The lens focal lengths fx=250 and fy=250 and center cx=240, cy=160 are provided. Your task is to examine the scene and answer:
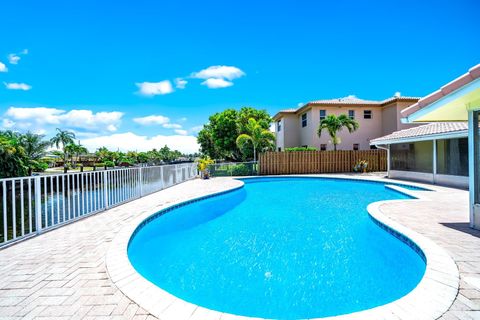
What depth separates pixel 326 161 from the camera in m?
19.6

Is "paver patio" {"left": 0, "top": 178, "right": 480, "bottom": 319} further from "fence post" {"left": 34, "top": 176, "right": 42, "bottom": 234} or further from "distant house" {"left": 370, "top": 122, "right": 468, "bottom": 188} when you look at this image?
"distant house" {"left": 370, "top": 122, "right": 468, "bottom": 188}

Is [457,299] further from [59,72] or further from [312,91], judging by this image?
[59,72]

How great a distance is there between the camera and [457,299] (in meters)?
2.47

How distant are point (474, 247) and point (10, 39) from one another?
2460cm

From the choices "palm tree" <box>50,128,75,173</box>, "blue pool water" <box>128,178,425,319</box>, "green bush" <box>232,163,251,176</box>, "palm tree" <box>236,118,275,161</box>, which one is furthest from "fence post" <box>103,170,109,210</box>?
"palm tree" <box>50,128,75,173</box>

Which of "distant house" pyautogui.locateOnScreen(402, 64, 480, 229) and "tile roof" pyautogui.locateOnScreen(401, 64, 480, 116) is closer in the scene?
"tile roof" pyautogui.locateOnScreen(401, 64, 480, 116)

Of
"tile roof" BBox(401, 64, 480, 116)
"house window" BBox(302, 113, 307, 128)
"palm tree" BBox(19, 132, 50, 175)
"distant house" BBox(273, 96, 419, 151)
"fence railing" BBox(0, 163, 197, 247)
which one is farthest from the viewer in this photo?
"palm tree" BBox(19, 132, 50, 175)

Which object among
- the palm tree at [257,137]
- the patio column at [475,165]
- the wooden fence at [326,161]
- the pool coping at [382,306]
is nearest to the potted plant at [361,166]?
the wooden fence at [326,161]

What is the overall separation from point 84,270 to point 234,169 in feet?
51.5

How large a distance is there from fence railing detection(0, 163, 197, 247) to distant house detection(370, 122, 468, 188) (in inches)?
520

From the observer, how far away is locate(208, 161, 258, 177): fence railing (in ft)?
60.1

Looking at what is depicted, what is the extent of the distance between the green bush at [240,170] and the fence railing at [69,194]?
7.23 m

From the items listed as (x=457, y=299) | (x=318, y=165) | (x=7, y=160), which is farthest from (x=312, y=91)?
(x=7, y=160)

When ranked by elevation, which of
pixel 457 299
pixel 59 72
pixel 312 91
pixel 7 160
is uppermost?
pixel 59 72
